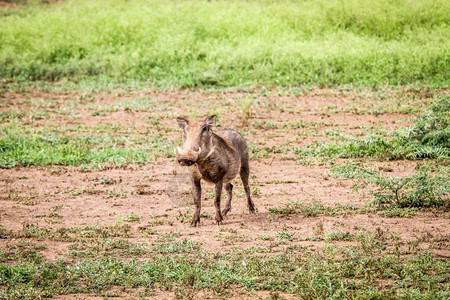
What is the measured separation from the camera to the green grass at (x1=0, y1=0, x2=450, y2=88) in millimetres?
15359

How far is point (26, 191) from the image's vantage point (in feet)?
29.3

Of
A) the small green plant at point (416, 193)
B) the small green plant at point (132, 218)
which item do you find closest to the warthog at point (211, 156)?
the small green plant at point (132, 218)

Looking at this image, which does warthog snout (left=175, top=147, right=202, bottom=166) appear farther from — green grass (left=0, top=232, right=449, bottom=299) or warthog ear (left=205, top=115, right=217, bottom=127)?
green grass (left=0, top=232, right=449, bottom=299)

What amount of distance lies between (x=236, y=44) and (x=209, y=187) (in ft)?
28.6

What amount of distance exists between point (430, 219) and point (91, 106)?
8.24 m

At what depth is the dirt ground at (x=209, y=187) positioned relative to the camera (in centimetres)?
716

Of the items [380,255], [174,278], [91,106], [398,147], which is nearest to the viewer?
[174,278]

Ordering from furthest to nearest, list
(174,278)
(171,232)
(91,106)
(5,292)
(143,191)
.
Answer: (91,106)
(143,191)
(171,232)
(174,278)
(5,292)

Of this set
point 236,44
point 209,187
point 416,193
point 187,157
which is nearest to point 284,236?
point 187,157

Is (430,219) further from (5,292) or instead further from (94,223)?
(5,292)

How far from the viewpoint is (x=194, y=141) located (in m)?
6.93

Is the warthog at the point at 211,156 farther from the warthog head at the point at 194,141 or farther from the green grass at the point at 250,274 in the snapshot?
the green grass at the point at 250,274

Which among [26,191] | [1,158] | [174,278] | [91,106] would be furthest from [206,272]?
[91,106]

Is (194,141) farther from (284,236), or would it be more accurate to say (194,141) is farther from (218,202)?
(284,236)
